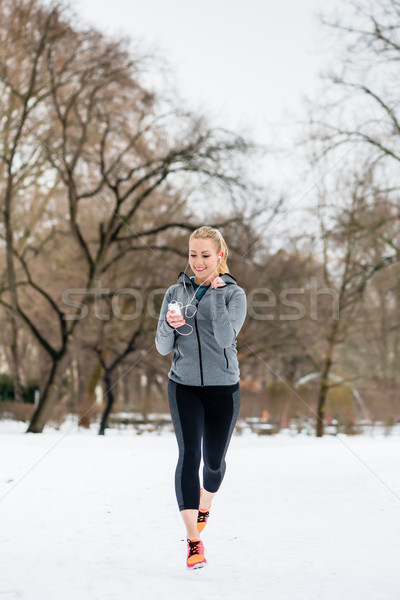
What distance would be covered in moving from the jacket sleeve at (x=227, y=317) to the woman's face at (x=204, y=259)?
5.8 inches

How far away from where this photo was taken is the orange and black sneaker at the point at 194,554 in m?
3.93

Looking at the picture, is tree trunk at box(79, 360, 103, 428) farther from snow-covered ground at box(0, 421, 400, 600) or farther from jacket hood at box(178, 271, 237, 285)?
jacket hood at box(178, 271, 237, 285)

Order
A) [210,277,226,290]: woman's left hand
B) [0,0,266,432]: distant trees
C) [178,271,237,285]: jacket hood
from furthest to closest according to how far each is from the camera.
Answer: [0,0,266,432]: distant trees, [178,271,237,285]: jacket hood, [210,277,226,290]: woman's left hand

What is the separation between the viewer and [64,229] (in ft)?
76.4

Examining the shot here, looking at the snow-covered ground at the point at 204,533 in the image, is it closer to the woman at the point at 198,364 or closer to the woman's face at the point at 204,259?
the woman at the point at 198,364

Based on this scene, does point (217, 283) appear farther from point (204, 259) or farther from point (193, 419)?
point (193, 419)

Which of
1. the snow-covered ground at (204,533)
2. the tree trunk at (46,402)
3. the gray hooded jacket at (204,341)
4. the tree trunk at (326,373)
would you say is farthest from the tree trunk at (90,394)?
the gray hooded jacket at (204,341)

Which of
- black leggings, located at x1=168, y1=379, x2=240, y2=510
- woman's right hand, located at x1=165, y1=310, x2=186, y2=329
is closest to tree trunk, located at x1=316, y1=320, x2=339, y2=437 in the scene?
black leggings, located at x1=168, y1=379, x2=240, y2=510

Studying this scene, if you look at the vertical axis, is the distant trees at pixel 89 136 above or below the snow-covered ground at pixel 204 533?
above

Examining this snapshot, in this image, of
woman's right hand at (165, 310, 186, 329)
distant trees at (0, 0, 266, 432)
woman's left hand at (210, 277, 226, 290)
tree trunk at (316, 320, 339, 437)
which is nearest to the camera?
woman's right hand at (165, 310, 186, 329)

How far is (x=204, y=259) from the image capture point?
4008 mm

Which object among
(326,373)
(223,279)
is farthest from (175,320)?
(326,373)

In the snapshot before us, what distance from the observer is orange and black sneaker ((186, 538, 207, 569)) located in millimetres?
3932

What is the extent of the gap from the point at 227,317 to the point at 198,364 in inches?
12.9
